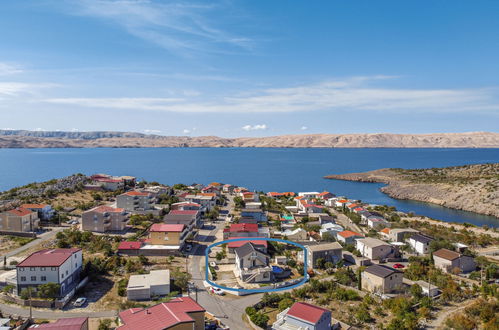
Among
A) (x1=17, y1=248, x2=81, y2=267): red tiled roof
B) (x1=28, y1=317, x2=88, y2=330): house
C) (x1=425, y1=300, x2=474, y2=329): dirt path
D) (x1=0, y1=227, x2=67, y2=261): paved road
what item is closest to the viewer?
(x1=28, y1=317, x2=88, y2=330): house

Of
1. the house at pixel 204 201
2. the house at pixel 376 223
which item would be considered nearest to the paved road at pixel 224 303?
the house at pixel 204 201

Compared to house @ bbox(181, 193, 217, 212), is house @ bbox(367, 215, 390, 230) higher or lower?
lower

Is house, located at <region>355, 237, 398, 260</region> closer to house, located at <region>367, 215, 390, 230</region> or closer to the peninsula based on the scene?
house, located at <region>367, 215, 390, 230</region>

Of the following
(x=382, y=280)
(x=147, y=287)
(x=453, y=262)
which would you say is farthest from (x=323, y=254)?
(x=147, y=287)

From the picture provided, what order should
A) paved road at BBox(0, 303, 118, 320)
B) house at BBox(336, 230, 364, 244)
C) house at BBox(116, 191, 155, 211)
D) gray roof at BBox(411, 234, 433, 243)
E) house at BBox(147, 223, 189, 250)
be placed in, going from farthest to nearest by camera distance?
house at BBox(116, 191, 155, 211) → house at BBox(336, 230, 364, 244) → gray roof at BBox(411, 234, 433, 243) → house at BBox(147, 223, 189, 250) → paved road at BBox(0, 303, 118, 320)

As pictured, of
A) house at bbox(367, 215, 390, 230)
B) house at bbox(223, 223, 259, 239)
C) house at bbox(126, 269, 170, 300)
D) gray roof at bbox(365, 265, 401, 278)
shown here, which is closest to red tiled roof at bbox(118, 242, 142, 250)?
house at bbox(126, 269, 170, 300)

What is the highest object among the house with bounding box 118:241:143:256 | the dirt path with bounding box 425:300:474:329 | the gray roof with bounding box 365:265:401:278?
the gray roof with bounding box 365:265:401:278
